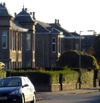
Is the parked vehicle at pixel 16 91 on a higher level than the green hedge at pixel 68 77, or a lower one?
higher

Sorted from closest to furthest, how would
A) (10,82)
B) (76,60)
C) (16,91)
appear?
(16,91) < (10,82) < (76,60)

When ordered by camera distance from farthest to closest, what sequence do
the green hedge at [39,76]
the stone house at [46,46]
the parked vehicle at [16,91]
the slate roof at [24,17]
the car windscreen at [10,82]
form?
the stone house at [46,46] < the slate roof at [24,17] < the green hedge at [39,76] < the car windscreen at [10,82] < the parked vehicle at [16,91]

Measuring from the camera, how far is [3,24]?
53094 millimetres

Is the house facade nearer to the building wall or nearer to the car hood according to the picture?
the building wall

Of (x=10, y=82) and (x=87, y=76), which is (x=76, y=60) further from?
(x=10, y=82)

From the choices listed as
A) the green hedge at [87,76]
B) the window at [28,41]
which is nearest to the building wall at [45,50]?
the window at [28,41]

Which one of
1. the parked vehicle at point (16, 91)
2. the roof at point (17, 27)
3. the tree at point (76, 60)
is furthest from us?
the tree at point (76, 60)

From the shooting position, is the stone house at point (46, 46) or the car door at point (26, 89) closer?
the car door at point (26, 89)

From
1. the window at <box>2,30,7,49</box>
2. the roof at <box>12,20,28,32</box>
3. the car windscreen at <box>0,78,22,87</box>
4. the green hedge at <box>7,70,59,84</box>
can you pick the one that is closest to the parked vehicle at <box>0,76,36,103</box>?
the car windscreen at <box>0,78,22,87</box>

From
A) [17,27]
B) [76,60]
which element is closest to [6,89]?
[17,27]

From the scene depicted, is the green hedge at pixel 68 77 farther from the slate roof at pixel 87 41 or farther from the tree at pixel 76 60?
the slate roof at pixel 87 41

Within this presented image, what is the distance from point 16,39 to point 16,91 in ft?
110

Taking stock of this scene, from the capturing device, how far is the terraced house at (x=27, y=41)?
53344 millimetres

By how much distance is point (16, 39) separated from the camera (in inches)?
2276
